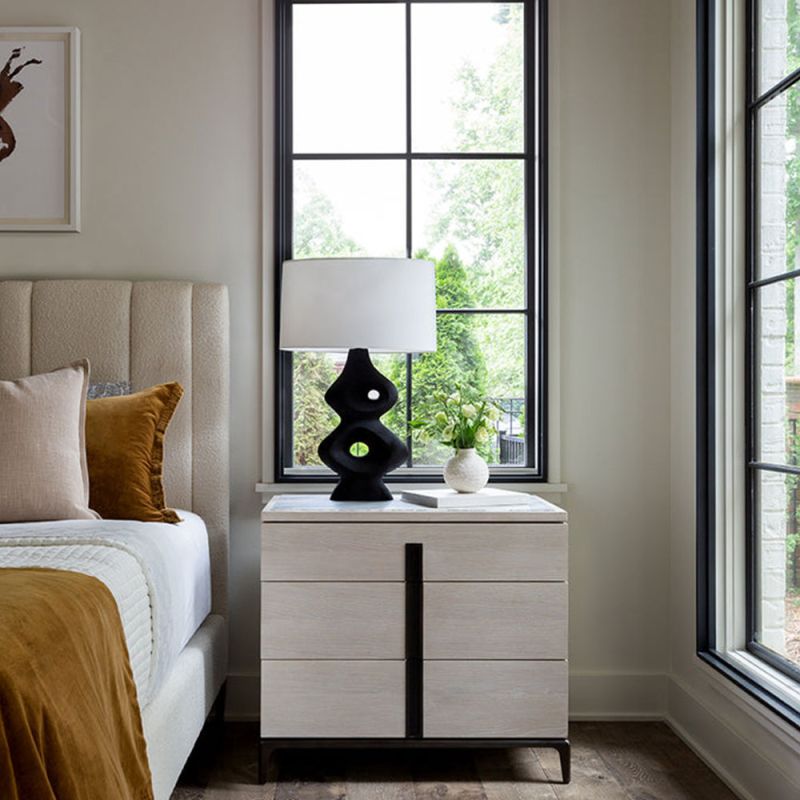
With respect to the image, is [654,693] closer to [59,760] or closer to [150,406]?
[150,406]

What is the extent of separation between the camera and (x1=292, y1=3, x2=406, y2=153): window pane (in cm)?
329

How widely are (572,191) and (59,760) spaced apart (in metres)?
2.43

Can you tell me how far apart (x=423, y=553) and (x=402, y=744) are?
511 millimetres

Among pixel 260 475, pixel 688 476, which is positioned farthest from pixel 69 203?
pixel 688 476

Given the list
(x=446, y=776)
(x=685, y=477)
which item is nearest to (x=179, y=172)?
(x=685, y=477)

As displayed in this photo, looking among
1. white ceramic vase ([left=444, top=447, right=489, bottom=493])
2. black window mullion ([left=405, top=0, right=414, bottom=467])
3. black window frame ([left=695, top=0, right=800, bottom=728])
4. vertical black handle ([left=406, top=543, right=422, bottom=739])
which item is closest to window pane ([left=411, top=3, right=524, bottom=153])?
black window mullion ([left=405, top=0, right=414, bottom=467])

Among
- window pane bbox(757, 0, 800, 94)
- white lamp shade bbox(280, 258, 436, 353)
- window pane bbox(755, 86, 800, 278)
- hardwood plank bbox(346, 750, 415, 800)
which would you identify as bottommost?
hardwood plank bbox(346, 750, 415, 800)

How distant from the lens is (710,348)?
2.84 meters

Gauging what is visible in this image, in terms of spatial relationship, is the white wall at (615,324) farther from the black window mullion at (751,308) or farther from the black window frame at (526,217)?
the black window mullion at (751,308)

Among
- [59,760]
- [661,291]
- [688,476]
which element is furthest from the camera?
[661,291]

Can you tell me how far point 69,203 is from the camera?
10.4 ft

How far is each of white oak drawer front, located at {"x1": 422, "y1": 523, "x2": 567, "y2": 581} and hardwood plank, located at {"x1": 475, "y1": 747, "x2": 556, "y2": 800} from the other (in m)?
0.54

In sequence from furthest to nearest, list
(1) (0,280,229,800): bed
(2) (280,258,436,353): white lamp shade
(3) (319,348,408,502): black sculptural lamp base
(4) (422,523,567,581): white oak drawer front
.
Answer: (1) (0,280,229,800): bed < (3) (319,348,408,502): black sculptural lamp base < (2) (280,258,436,353): white lamp shade < (4) (422,523,567,581): white oak drawer front

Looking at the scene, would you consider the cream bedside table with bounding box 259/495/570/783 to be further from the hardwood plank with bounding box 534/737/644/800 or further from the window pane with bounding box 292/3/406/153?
the window pane with bounding box 292/3/406/153
